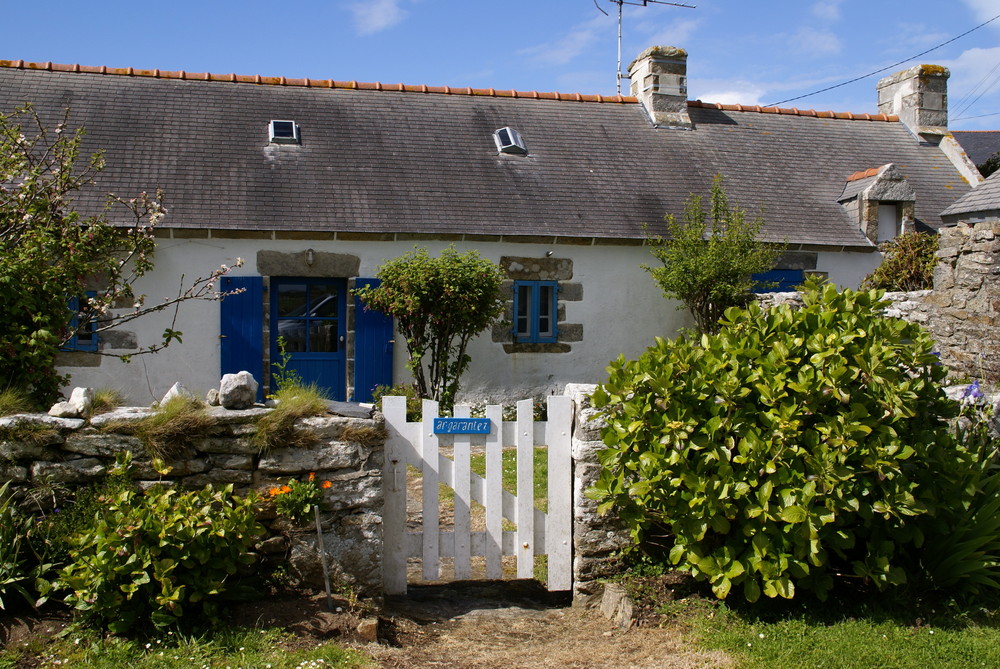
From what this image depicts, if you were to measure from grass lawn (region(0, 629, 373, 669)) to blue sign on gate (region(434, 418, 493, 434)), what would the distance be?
1154mm

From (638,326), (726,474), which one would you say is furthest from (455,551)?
(638,326)

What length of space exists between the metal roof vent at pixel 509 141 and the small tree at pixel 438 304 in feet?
8.35

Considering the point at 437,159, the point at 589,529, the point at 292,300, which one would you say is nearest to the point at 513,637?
the point at 589,529

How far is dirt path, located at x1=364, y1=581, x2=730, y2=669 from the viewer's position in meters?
3.54

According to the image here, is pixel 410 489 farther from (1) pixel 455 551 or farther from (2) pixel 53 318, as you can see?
(2) pixel 53 318

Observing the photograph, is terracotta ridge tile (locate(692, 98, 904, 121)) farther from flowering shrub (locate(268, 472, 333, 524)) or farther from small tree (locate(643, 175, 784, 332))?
flowering shrub (locate(268, 472, 333, 524))

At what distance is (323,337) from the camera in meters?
10.3

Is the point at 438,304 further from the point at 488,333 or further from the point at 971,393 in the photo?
the point at 971,393

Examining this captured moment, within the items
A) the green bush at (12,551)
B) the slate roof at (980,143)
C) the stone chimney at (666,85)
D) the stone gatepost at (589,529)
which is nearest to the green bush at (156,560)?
the green bush at (12,551)

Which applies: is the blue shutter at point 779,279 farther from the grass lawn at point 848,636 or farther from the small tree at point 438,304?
the grass lawn at point 848,636

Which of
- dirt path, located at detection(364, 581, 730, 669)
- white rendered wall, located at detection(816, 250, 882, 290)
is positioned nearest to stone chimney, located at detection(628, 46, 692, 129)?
white rendered wall, located at detection(816, 250, 882, 290)

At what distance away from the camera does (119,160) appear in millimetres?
10398

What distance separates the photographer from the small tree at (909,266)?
391 inches

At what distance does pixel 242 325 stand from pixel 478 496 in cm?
640
